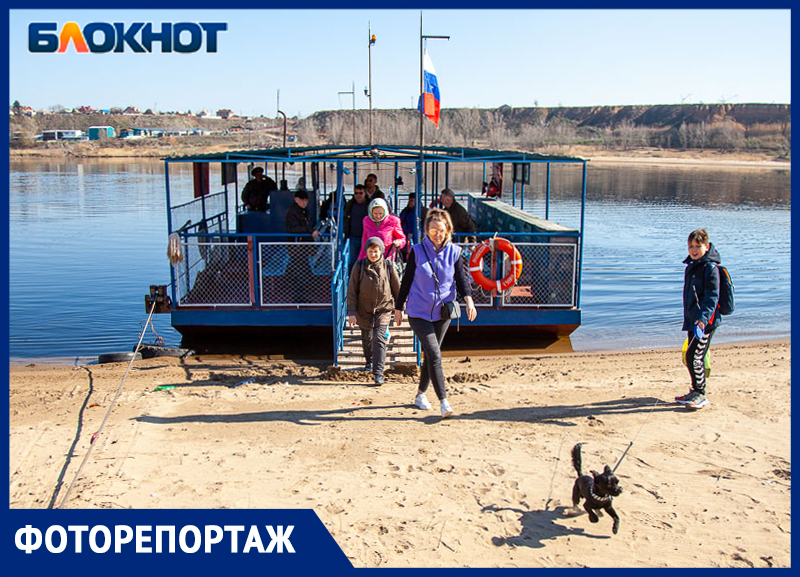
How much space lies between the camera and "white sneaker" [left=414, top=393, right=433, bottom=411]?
675 centimetres

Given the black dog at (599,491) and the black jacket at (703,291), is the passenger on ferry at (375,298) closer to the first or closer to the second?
the black jacket at (703,291)

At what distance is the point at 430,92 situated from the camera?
10.1m

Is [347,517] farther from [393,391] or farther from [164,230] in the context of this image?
[164,230]

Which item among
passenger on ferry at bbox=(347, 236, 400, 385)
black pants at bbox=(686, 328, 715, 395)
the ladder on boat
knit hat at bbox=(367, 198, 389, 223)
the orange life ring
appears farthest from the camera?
the orange life ring

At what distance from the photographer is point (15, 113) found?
146 meters

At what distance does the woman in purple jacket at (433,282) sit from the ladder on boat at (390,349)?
202 centimetres

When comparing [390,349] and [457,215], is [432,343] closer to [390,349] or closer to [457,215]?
[390,349]

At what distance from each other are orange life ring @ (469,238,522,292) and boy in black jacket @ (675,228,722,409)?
2.91m

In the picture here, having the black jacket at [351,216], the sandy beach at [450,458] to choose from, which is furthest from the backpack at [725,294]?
the black jacket at [351,216]

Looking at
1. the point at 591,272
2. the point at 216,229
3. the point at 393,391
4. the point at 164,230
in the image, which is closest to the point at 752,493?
the point at 393,391

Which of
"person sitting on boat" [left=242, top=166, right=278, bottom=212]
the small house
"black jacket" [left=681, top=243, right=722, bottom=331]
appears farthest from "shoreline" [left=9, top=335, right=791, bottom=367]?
the small house

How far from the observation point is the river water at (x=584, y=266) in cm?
1287

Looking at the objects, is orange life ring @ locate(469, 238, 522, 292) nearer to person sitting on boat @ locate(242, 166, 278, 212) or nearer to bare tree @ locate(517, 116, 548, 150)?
person sitting on boat @ locate(242, 166, 278, 212)

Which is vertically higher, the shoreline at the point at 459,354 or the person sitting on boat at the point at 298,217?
the person sitting on boat at the point at 298,217
